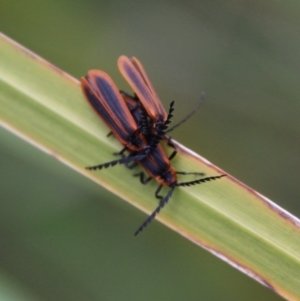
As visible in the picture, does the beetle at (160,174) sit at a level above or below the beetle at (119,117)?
below

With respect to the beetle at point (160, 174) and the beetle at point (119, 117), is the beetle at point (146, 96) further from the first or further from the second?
the beetle at point (160, 174)

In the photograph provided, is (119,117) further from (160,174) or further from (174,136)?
(174,136)

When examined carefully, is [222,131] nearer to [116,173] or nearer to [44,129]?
[116,173]

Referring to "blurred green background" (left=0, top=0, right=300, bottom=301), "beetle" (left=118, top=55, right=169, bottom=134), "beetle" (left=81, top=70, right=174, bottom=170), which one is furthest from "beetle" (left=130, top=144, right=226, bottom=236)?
"blurred green background" (left=0, top=0, right=300, bottom=301)

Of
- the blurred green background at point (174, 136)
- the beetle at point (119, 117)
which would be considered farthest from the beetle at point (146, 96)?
the blurred green background at point (174, 136)

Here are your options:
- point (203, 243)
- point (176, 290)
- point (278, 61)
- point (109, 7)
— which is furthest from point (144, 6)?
point (176, 290)

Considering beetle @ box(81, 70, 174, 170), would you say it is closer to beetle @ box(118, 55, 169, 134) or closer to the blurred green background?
beetle @ box(118, 55, 169, 134)
